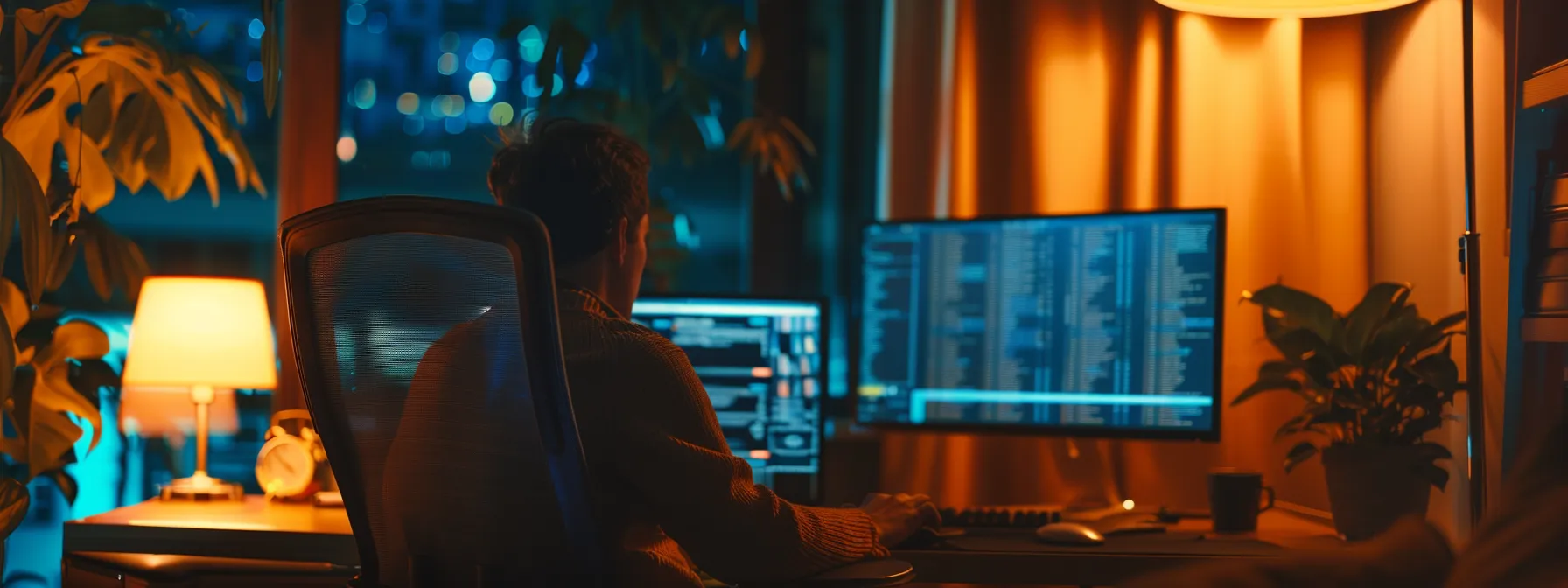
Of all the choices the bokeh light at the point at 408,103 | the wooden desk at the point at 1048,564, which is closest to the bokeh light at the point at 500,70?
the bokeh light at the point at 408,103

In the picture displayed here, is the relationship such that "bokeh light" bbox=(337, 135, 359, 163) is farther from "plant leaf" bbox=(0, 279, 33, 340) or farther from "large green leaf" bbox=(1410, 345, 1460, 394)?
"large green leaf" bbox=(1410, 345, 1460, 394)

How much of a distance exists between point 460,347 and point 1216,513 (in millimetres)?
1099

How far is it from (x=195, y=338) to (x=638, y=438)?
3.61ft

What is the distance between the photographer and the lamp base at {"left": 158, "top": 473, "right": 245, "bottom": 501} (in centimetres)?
193

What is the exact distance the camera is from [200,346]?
6.41ft

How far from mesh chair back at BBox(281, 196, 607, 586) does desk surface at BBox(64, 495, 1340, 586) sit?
458 mm

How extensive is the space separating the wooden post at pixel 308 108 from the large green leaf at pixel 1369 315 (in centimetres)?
192

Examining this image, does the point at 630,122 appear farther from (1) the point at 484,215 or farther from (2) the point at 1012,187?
(1) the point at 484,215

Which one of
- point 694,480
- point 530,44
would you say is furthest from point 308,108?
point 694,480

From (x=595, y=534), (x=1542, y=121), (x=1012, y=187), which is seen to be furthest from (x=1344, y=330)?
(x=595, y=534)

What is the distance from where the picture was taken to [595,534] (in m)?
1.16

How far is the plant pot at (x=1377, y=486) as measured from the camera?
62.0 inches

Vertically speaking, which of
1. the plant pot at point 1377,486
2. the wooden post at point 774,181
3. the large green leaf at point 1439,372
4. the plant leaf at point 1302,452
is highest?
the wooden post at point 774,181

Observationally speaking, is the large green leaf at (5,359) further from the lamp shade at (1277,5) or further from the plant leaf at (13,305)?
the lamp shade at (1277,5)
